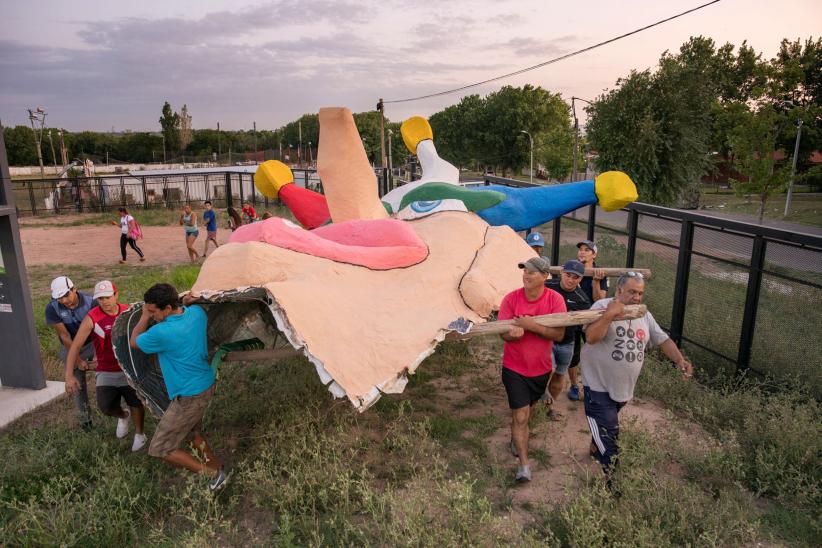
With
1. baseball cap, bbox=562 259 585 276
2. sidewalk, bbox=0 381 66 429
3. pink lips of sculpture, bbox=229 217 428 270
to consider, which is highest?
pink lips of sculpture, bbox=229 217 428 270

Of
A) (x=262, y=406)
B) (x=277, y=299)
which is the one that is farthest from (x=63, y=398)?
(x=277, y=299)

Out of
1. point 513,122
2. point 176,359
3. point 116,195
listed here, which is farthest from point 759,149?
point 513,122

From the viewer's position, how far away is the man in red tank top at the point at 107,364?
4.66 meters

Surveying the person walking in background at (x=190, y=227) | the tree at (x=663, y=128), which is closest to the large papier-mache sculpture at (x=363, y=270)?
the person walking in background at (x=190, y=227)

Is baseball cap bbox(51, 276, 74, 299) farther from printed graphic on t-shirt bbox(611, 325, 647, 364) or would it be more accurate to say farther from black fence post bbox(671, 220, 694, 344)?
black fence post bbox(671, 220, 694, 344)

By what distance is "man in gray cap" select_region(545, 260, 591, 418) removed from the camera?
16.5 ft

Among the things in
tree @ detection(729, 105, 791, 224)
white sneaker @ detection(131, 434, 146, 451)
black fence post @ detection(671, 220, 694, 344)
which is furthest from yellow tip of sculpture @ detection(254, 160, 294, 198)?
tree @ detection(729, 105, 791, 224)

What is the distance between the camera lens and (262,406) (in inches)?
227

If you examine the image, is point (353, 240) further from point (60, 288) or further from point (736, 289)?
point (736, 289)

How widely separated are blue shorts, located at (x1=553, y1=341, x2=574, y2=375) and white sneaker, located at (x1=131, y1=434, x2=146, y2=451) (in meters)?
3.97

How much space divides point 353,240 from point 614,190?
304cm

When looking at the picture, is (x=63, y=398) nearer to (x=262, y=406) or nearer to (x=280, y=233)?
(x=262, y=406)

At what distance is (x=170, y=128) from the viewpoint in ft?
Answer: 231

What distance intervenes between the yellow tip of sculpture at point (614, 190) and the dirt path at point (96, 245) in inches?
460
